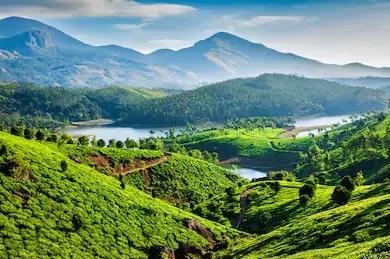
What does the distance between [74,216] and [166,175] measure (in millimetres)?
77496

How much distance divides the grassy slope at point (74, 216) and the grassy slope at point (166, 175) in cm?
3444

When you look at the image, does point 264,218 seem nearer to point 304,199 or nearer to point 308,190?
point 304,199

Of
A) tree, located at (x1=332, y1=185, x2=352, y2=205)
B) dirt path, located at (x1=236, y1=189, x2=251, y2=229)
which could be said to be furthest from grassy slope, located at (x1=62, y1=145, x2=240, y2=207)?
tree, located at (x1=332, y1=185, x2=352, y2=205)

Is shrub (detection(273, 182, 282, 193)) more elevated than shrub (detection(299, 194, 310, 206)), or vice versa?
shrub (detection(299, 194, 310, 206))

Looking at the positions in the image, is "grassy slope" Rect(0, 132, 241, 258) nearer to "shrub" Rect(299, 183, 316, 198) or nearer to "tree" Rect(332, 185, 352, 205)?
"shrub" Rect(299, 183, 316, 198)

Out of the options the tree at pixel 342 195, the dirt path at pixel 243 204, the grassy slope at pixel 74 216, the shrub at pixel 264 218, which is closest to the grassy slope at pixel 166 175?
the dirt path at pixel 243 204

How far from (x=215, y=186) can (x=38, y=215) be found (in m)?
98.6

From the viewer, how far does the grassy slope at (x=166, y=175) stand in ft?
451

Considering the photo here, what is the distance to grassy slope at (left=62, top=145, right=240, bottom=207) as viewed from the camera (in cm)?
13738

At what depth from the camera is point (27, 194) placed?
76.1 meters

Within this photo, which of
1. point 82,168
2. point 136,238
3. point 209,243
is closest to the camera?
point 136,238

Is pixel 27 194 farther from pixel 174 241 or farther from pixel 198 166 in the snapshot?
pixel 198 166

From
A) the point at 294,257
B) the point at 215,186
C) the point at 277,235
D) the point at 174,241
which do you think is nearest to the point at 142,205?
the point at 174,241

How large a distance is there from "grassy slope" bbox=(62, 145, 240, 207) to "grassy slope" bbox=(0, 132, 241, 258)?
113ft
